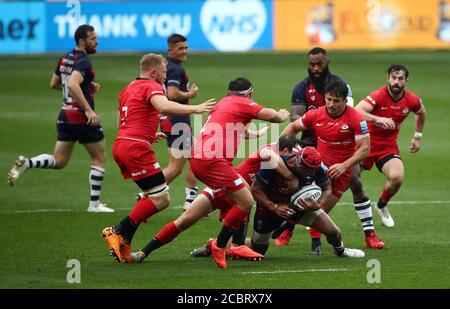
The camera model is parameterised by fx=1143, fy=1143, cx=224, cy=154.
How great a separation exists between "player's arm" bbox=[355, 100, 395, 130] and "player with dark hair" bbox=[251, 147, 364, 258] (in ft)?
5.85

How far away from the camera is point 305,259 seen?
12.9 metres

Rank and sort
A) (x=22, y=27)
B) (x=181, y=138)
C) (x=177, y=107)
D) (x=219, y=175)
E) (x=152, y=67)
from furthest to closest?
(x=22, y=27) → (x=181, y=138) → (x=152, y=67) → (x=219, y=175) → (x=177, y=107)

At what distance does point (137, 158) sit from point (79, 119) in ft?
13.2

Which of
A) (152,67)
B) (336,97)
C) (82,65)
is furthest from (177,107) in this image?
(82,65)

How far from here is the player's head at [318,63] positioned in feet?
48.6

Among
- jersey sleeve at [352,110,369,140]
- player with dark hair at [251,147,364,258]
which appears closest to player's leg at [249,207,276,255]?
player with dark hair at [251,147,364,258]

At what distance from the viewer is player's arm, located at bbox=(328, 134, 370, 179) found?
43.3 ft

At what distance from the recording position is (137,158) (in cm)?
1290

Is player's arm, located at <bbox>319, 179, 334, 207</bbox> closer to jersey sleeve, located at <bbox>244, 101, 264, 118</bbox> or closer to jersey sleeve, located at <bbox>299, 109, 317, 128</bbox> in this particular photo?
jersey sleeve, located at <bbox>299, 109, 317, 128</bbox>

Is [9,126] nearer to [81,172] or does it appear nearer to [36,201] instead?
[81,172]

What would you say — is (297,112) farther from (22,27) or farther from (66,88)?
(22,27)

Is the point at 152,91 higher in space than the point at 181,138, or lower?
higher

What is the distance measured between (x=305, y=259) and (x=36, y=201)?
19.8 feet
